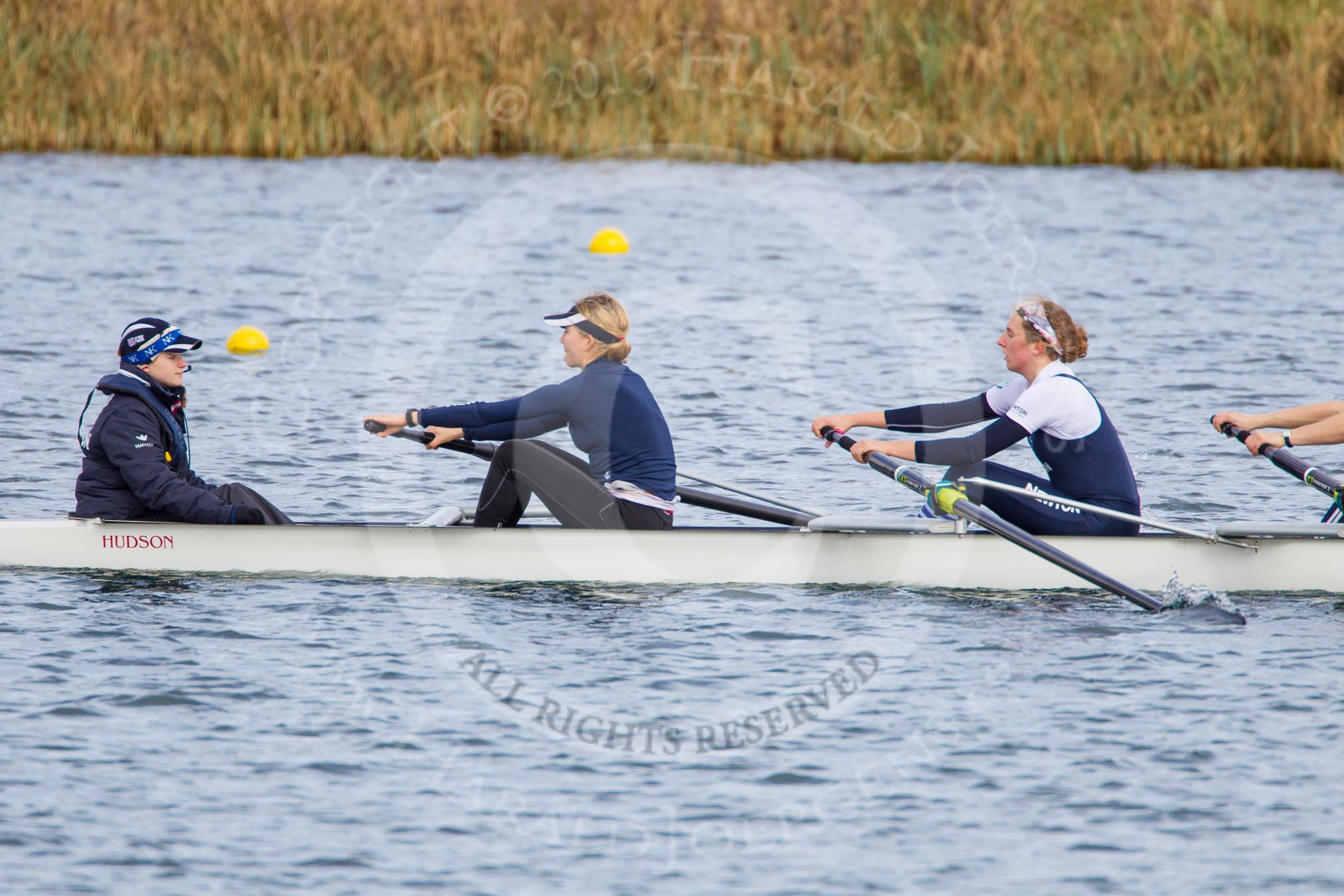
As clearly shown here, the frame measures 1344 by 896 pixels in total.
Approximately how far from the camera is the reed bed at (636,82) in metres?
23.2

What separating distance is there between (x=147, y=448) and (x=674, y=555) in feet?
9.45

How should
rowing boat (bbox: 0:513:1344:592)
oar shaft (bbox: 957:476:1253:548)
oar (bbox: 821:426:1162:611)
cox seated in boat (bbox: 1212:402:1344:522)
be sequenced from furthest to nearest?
cox seated in boat (bbox: 1212:402:1344:522)
rowing boat (bbox: 0:513:1344:592)
oar shaft (bbox: 957:476:1253:548)
oar (bbox: 821:426:1162:611)

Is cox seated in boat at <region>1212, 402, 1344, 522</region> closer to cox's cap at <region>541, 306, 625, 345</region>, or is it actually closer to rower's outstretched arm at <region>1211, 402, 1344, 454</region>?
rower's outstretched arm at <region>1211, 402, 1344, 454</region>

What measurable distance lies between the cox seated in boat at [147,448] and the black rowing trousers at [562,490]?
1353 mm

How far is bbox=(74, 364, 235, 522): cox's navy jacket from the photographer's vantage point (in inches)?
365

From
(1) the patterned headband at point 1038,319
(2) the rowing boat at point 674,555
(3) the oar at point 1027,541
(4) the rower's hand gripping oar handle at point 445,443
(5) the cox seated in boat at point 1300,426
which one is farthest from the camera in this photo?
(5) the cox seated in boat at point 1300,426

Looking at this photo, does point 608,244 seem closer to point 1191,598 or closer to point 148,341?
point 148,341

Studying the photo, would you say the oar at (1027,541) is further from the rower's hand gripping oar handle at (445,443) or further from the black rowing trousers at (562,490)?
the rower's hand gripping oar handle at (445,443)

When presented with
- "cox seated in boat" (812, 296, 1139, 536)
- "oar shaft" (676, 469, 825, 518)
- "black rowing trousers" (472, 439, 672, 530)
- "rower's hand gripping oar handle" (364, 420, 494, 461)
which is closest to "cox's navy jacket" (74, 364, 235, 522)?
"rower's hand gripping oar handle" (364, 420, 494, 461)

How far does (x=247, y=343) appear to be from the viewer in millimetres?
16750

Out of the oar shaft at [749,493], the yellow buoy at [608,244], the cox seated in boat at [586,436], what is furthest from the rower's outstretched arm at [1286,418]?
the yellow buoy at [608,244]

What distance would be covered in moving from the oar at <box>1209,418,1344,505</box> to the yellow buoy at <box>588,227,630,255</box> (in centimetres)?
1256

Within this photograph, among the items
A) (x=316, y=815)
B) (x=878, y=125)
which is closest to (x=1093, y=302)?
(x=878, y=125)

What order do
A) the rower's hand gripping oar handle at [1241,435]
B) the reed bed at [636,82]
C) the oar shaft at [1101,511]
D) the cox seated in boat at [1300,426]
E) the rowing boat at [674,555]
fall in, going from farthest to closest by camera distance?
1. the reed bed at [636,82]
2. the rower's hand gripping oar handle at [1241,435]
3. the cox seated in boat at [1300,426]
4. the rowing boat at [674,555]
5. the oar shaft at [1101,511]
